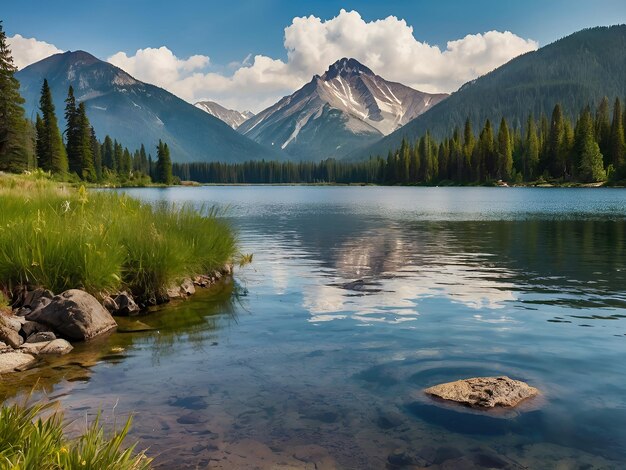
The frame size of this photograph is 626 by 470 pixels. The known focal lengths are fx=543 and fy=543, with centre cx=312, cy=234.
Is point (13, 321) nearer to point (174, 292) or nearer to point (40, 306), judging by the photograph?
point (40, 306)

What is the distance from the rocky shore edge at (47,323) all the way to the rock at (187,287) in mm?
2839

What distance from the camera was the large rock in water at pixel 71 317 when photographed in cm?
1272

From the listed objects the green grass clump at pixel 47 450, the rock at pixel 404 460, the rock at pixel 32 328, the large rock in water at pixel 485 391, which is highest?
the green grass clump at pixel 47 450

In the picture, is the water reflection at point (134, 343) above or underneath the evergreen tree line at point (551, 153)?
underneath

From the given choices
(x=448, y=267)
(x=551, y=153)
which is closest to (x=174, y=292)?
(x=448, y=267)

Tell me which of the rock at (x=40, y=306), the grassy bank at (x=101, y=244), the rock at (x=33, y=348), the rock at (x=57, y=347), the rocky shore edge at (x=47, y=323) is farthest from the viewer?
the grassy bank at (x=101, y=244)

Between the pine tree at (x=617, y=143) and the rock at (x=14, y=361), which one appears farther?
the pine tree at (x=617, y=143)

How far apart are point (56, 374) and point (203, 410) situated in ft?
11.6

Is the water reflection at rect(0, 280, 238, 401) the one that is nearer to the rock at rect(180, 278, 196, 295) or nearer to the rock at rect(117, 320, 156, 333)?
the rock at rect(117, 320, 156, 333)

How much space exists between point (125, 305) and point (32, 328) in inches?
135

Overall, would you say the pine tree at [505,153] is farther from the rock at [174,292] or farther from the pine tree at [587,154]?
the rock at [174,292]

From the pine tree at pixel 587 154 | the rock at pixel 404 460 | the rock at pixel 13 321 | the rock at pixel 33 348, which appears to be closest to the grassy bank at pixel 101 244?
the rock at pixel 13 321

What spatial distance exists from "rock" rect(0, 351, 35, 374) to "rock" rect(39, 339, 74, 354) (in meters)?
0.53

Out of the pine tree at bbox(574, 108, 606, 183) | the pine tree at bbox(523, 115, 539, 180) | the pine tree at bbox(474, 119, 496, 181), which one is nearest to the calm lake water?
the pine tree at bbox(574, 108, 606, 183)
